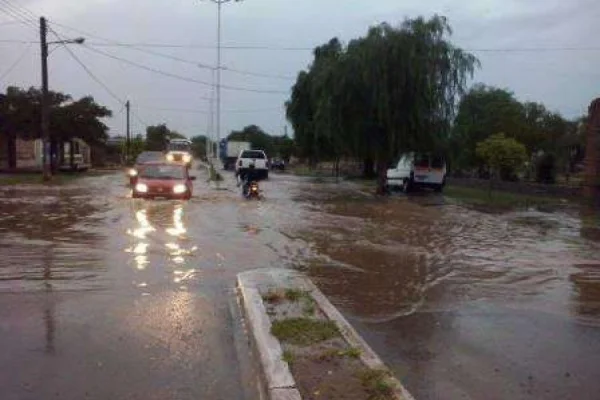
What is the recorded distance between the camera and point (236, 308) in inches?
352

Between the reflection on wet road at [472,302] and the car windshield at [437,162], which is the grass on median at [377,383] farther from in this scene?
the car windshield at [437,162]

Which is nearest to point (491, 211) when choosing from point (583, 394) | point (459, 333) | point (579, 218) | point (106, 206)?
point (579, 218)

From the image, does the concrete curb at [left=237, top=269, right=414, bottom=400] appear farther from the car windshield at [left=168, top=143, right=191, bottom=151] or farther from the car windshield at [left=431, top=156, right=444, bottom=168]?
the car windshield at [left=168, top=143, right=191, bottom=151]

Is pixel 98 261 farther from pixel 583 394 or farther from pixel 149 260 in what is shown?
pixel 583 394

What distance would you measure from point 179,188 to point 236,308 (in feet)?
57.6

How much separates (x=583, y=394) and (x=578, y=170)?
146 feet

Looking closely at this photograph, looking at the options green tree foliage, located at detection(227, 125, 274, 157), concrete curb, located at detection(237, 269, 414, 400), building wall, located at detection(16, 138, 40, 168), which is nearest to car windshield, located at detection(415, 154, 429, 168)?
concrete curb, located at detection(237, 269, 414, 400)

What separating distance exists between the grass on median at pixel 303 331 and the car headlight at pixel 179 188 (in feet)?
62.3

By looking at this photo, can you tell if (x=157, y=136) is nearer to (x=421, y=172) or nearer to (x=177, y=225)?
(x=421, y=172)

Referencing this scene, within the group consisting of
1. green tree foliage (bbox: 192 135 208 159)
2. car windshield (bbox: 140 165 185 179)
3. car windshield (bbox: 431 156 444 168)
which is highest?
car windshield (bbox: 431 156 444 168)

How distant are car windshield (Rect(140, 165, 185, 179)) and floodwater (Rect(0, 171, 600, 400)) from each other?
655 cm

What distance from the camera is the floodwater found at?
636 centimetres

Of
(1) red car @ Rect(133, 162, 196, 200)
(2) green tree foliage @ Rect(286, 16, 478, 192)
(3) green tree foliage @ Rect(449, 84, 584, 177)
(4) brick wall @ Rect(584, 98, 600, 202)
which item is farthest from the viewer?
(3) green tree foliage @ Rect(449, 84, 584, 177)

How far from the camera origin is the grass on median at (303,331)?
6.80 m
